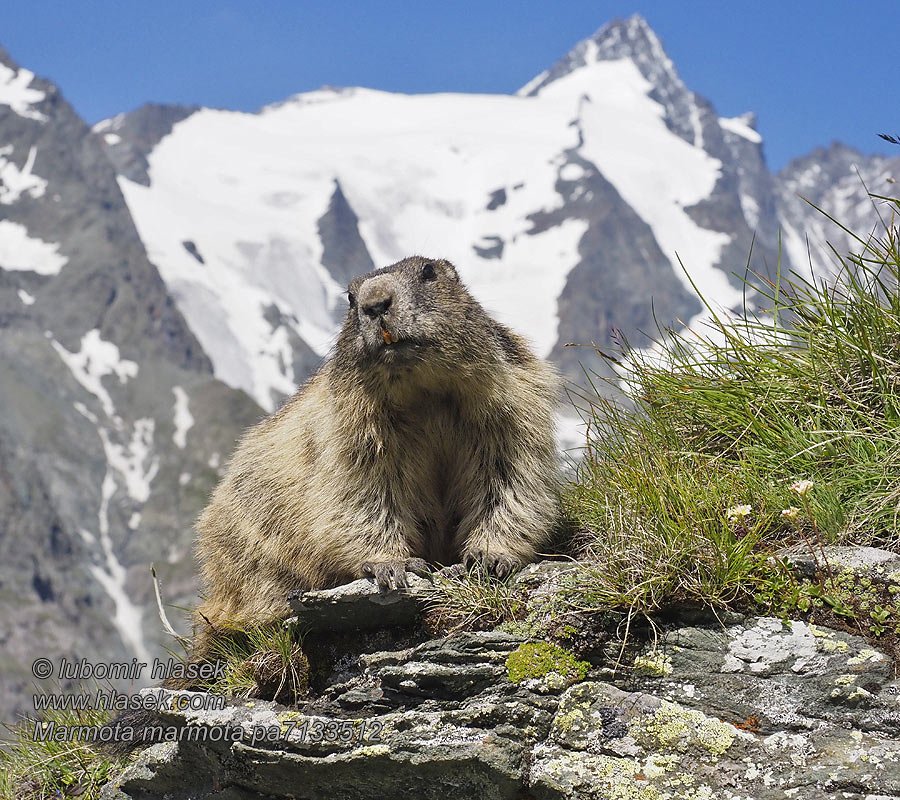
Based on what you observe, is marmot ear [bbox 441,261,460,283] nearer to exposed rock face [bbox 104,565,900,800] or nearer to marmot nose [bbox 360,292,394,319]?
marmot nose [bbox 360,292,394,319]

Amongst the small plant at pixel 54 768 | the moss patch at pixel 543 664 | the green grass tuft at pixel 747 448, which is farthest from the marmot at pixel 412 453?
the small plant at pixel 54 768

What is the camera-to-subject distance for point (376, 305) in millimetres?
7254

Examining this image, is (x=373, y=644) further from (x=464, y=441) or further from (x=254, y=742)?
(x=464, y=441)

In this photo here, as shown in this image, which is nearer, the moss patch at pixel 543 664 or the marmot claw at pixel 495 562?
the moss patch at pixel 543 664

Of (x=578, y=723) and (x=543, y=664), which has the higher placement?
(x=543, y=664)

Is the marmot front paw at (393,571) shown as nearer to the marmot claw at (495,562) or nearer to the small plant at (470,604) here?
the small plant at (470,604)

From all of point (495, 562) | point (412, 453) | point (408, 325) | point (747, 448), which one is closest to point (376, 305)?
point (408, 325)

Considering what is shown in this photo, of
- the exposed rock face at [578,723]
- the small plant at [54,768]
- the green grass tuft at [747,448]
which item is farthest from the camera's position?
the small plant at [54,768]

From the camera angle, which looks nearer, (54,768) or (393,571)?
(393,571)

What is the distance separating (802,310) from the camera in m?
8.02

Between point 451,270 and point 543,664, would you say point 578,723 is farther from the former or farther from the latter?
point 451,270

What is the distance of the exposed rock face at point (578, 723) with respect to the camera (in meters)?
5.51

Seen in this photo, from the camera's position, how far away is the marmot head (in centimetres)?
729

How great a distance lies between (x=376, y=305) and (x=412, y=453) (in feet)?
4.25
